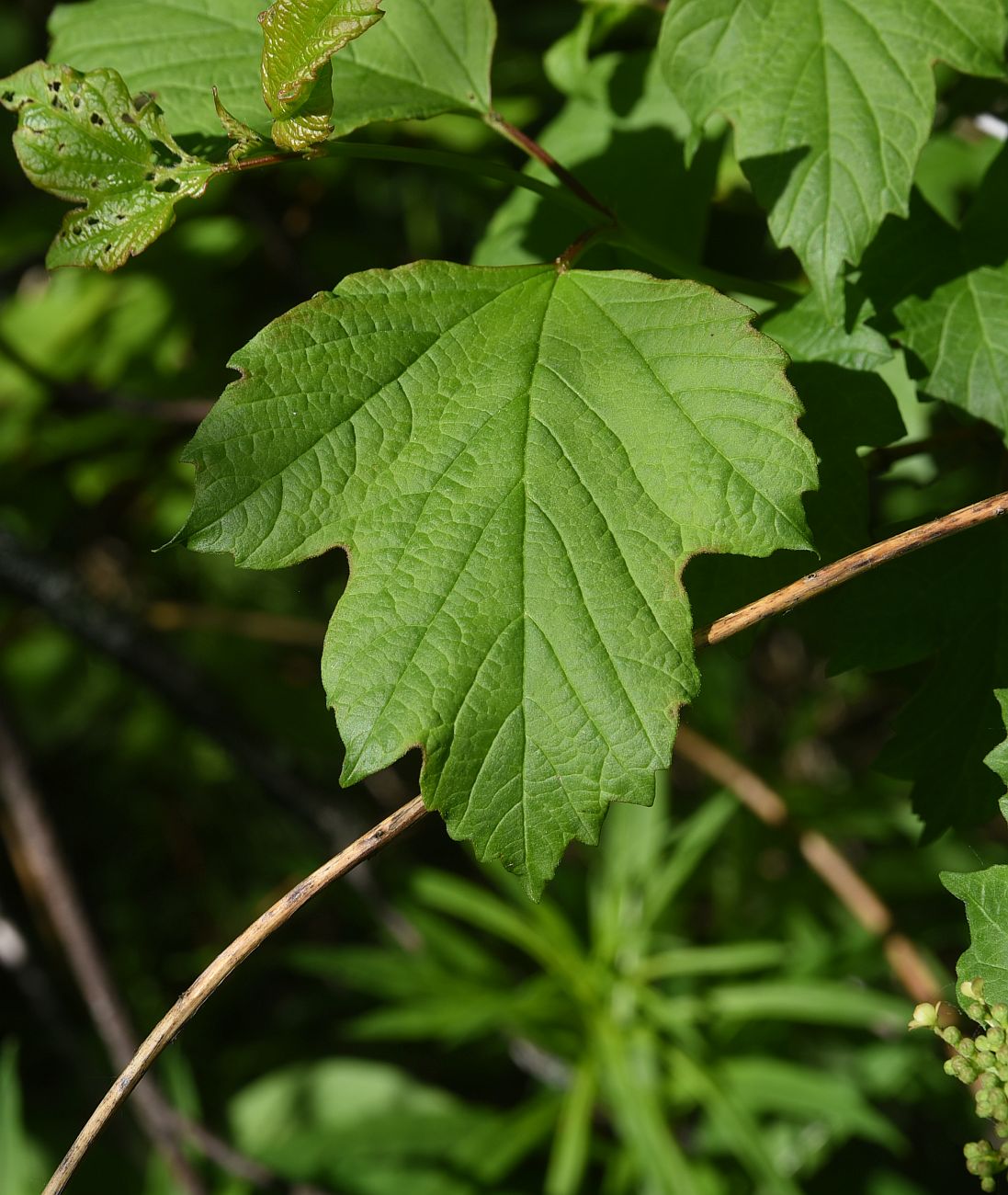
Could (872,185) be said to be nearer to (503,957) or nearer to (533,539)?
(533,539)

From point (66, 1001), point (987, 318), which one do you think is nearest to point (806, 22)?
point (987, 318)

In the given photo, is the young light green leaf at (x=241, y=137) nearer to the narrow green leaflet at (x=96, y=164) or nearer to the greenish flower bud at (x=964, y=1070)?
the narrow green leaflet at (x=96, y=164)

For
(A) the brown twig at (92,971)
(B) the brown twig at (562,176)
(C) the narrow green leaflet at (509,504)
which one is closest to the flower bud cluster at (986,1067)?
(C) the narrow green leaflet at (509,504)

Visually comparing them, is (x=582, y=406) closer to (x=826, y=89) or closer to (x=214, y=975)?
(x=826, y=89)

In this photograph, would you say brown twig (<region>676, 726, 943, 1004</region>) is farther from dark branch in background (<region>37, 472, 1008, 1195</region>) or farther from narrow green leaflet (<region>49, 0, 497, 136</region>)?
narrow green leaflet (<region>49, 0, 497, 136</region>)

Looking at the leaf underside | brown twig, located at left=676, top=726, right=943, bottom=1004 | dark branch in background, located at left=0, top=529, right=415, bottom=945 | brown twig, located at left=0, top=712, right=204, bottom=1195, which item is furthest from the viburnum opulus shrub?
brown twig, located at left=0, top=712, right=204, bottom=1195

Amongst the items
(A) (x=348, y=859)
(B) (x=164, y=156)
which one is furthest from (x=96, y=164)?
(A) (x=348, y=859)
